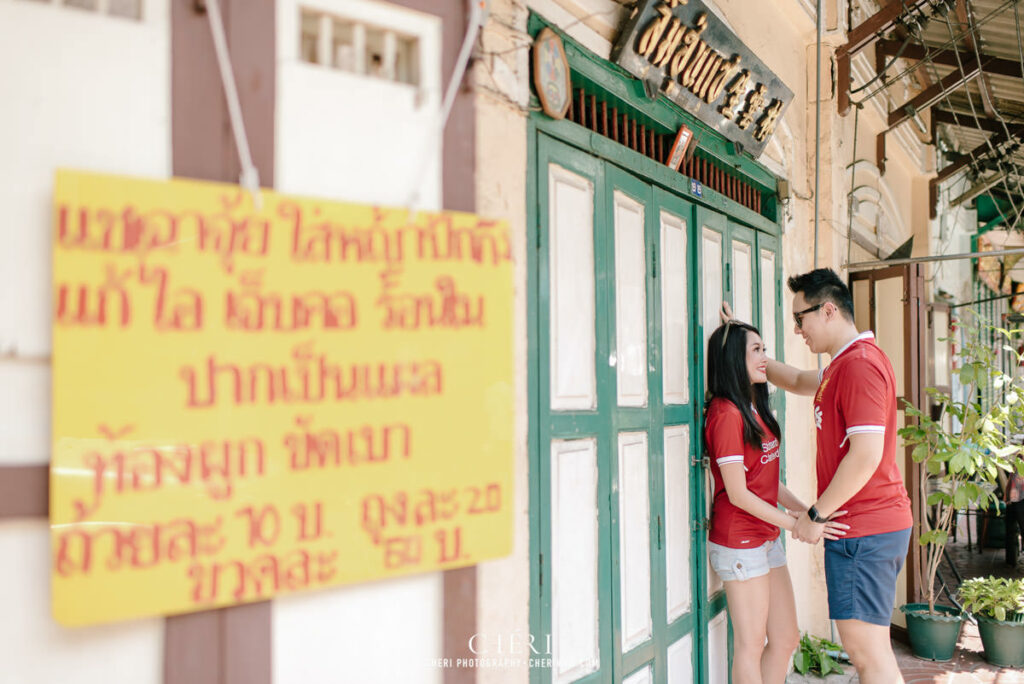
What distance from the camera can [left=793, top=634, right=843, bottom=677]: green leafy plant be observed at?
4438 mm

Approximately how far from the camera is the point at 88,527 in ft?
4.69

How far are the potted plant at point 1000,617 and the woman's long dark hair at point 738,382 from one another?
9.05 feet

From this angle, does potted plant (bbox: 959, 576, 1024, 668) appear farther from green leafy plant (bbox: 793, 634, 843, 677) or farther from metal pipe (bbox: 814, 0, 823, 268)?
metal pipe (bbox: 814, 0, 823, 268)

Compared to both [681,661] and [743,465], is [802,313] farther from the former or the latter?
[681,661]

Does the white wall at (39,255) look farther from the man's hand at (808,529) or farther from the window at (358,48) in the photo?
the man's hand at (808,529)

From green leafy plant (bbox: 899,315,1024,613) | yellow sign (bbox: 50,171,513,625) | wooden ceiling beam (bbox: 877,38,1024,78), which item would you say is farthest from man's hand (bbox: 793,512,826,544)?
wooden ceiling beam (bbox: 877,38,1024,78)

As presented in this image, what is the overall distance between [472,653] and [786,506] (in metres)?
2.13

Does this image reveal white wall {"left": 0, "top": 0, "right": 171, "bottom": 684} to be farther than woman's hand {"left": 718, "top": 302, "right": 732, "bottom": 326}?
No

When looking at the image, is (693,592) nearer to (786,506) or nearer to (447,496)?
(786,506)

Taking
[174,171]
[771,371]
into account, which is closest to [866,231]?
[771,371]

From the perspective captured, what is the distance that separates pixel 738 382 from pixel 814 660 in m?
2.31

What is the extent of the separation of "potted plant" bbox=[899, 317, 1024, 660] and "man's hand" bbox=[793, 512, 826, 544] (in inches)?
81.0

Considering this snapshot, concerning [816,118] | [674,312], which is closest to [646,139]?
[674,312]

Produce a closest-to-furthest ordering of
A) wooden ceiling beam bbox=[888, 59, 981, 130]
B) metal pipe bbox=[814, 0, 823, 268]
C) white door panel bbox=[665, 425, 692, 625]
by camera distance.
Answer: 1. white door panel bbox=[665, 425, 692, 625]
2. metal pipe bbox=[814, 0, 823, 268]
3. wooden ceiling beam bbox=[888, 59, 981, 130]
